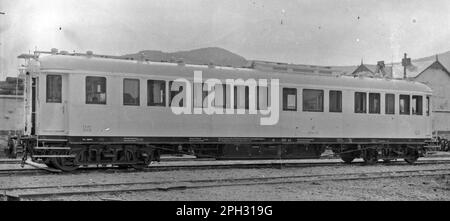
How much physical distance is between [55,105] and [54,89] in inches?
17.7

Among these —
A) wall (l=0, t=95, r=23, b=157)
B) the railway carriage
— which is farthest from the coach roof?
wall (l=0, t=95, r=23, b=157)

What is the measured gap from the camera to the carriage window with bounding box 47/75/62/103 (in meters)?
16.2

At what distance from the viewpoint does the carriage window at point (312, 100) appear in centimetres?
2019

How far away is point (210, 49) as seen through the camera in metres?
18.5

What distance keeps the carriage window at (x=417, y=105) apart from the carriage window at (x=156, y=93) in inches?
434

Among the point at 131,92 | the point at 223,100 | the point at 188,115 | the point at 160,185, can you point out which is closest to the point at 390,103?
the point at 223,100

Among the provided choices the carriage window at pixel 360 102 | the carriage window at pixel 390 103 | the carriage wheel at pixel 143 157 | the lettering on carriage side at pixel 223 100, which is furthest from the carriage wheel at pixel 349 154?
the carriage wheel at pixel 143 157

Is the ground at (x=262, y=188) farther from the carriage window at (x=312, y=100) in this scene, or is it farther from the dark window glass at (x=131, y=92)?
the carriage window at (x=312, y=100)

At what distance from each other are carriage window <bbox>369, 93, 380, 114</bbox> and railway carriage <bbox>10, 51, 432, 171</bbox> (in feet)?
0.14

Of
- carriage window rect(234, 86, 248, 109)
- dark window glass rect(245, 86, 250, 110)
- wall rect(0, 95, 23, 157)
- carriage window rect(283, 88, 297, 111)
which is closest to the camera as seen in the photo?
carriage window rect(234, 86, 248, 109)

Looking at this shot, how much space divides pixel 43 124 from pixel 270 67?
7789 mm

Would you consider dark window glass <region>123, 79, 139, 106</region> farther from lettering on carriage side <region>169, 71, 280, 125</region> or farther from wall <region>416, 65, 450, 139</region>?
wall <region>416, 65, 450, 139</region>
